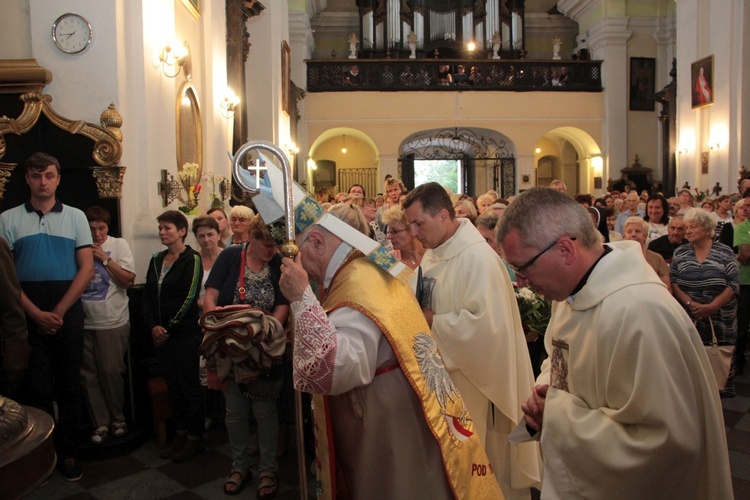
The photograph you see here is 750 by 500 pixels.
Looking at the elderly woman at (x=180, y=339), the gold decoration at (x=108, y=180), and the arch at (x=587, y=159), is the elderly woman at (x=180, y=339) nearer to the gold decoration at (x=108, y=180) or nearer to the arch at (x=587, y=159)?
the gold decoration at (x=108, y=180)

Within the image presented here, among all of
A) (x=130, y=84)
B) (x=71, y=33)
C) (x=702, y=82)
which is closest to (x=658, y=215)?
(x=130, y=84)

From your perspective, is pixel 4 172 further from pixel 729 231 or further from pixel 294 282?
pixel 729 231

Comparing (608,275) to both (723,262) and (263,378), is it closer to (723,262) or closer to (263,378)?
(263,378)

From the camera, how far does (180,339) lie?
4574mm

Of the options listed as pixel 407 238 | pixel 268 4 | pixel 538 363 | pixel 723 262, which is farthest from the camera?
pixel 268 4

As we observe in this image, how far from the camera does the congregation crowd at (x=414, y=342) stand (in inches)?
70.2

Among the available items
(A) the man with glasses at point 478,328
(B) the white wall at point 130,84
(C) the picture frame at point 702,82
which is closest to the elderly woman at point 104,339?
(B) the white wall at point 130,84

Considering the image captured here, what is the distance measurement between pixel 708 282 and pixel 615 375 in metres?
4.29

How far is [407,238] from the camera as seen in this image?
4539 millimetres

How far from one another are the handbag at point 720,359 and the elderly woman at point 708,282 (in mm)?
90

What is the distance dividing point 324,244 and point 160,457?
2.94m

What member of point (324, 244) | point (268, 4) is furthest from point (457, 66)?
point (324, 244)

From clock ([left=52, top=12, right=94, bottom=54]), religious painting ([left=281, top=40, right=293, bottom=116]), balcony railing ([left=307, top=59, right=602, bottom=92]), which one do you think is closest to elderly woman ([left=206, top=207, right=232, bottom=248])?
clock ([left=52, top=12, right=94, bottom=54])

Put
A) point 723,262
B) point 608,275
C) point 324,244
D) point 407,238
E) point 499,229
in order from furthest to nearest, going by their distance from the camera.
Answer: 1. point 723,262
2. point 407,238
3. point 324,244
4. point 499,229
5. point 608,275
